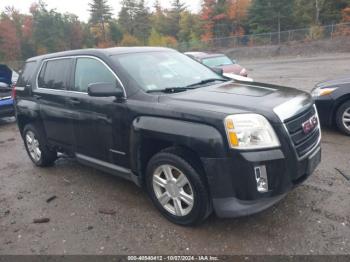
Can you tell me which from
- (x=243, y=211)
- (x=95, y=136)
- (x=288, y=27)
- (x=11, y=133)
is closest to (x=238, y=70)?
(x=11, y=133)

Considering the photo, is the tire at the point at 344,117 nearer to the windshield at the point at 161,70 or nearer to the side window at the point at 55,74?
the windshield at the point at 161,70

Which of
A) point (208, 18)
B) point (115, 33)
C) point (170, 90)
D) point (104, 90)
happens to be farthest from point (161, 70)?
point (115, 33)

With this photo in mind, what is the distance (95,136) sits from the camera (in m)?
4.07

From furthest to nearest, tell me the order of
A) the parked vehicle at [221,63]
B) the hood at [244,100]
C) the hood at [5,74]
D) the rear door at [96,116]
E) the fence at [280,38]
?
the fence at [280,38] < the parked vehicle at [221,63] < the hood at [5,74] < the rear door at [96,116] < the hood at [244,100]

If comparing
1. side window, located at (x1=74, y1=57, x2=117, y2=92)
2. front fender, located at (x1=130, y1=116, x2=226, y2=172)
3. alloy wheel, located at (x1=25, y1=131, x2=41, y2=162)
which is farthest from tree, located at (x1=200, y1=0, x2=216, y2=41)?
front fender, located at (x1=130, y1=116, x2=226, y2=172)

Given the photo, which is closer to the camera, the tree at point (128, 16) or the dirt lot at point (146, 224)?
the dirt lot at point (146, 224)

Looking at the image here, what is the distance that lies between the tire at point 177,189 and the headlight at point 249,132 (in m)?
0.55

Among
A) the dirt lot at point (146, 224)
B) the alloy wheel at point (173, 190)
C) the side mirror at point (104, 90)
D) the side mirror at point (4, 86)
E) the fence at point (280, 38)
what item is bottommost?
the dirt lot at point (146, 224)

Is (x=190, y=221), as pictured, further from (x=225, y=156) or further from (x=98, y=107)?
(x=98, y=107)

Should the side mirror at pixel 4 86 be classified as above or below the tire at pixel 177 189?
above

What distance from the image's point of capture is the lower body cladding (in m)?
2.88

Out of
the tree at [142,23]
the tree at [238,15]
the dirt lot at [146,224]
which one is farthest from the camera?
the tree at [142,23]

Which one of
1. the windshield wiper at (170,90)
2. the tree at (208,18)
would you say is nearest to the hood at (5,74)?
the windshield wiper at (170,90)

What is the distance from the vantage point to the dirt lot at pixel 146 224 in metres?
3.11
